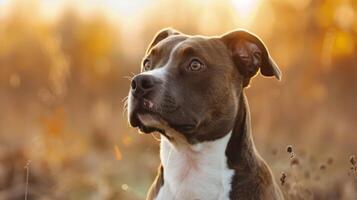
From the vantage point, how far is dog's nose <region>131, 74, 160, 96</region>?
19.2 feet

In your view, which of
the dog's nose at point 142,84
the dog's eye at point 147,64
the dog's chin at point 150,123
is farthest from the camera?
the dog's eye at point 147,64

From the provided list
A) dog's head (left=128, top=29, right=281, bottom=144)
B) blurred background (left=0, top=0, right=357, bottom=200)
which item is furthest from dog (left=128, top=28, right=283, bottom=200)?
blurred background (left=0, top=0, right=357, bottom=200)

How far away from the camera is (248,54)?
21.6 ft

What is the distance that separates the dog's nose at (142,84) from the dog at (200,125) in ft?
0.08

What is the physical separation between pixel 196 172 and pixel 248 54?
90 centimetres

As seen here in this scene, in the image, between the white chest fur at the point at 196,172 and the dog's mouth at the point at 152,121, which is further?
the white chest fur at the point at 196,172

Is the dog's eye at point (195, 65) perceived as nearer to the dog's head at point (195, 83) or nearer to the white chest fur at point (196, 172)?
the dog's head at point (195, 83)

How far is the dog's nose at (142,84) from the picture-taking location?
584cm

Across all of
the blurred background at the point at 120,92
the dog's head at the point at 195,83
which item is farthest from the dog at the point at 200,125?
the blurred background at the point at 120,92

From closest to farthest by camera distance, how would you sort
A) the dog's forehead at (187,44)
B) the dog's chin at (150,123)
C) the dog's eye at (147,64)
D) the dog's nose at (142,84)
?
1. the dog's nose at (142,84)
2. the dog's chin at (150,123)
3. the dog's forehead at (187,44)
4. the dog's eye at (147,64)

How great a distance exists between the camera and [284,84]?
14.1 m

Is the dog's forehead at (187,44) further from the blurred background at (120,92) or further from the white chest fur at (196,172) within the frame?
the blurred background at (120,92)

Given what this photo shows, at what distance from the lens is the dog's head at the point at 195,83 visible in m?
5.93

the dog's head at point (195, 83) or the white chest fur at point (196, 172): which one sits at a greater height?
the dog's head at point (195, 83)
